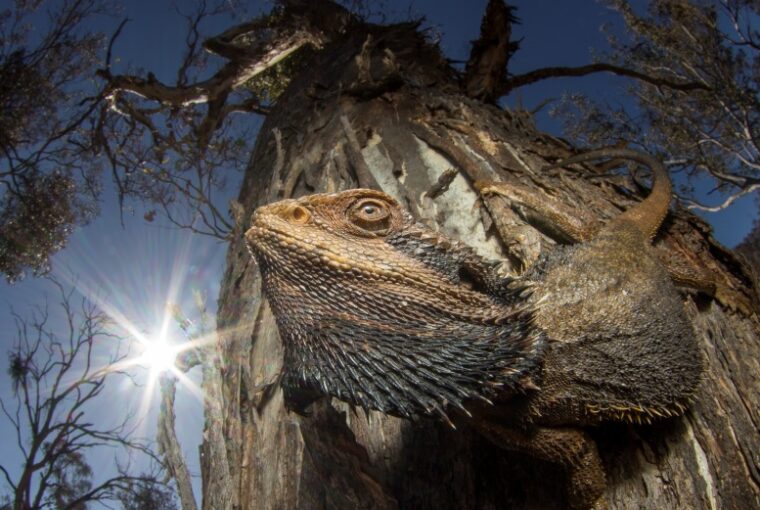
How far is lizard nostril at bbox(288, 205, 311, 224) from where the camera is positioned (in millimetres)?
1236

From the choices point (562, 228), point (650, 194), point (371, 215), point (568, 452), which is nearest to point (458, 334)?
point (371, 215)

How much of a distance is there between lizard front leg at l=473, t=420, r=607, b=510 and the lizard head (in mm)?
225

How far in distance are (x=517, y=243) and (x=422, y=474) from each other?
1.11 meters

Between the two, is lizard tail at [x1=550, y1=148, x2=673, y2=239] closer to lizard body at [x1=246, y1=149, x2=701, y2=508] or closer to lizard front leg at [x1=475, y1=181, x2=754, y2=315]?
lizard front leg at [x1=475, y1=181, x2=754, y2=315]

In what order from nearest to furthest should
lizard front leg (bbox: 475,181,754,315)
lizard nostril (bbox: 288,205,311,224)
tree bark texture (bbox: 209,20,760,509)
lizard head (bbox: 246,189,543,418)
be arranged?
lizard head (bbox: 246,189,543,418), lizard nostril (bbox: 288,205,311,224), tree bark texture (bbox: 209,20,760,509), lizard front leg (bbox: 475,181,754,315)

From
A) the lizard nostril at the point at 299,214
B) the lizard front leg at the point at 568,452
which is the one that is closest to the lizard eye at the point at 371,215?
the lizard nostril at the point at 299,214

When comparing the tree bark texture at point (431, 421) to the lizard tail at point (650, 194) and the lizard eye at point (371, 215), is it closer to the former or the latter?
the lizard tail at point (650, 194)

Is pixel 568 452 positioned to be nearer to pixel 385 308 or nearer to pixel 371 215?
pixel 385 308

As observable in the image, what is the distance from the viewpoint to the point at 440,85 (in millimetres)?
3910

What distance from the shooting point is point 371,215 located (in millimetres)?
1274

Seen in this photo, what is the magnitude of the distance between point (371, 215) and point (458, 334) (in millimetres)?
405

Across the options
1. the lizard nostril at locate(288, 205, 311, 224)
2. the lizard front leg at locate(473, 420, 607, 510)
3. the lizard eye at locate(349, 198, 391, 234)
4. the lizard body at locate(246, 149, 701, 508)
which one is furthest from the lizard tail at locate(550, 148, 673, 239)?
the lizard nostril at locate(288, 205, 311, 224)

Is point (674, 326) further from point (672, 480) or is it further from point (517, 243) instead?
point (517, 243)

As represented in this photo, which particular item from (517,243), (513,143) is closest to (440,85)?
(513,143)
